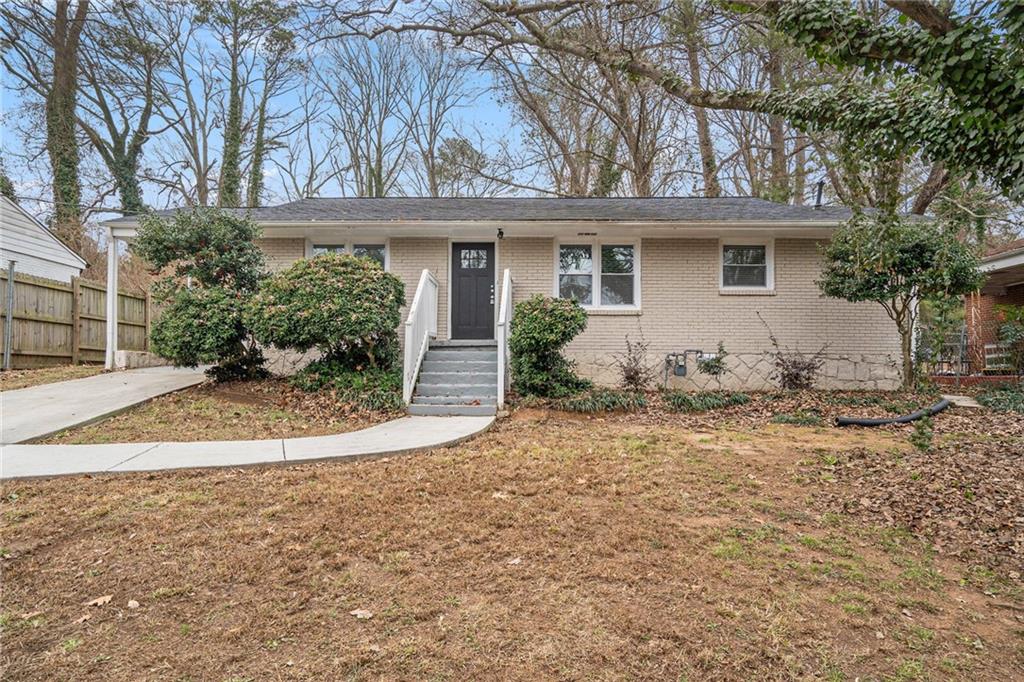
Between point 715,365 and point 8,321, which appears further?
point 8,321

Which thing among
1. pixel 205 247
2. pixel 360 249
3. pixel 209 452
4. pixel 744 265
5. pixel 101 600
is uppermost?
pixel 360 249

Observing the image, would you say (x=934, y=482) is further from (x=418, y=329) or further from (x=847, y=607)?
(x=418, y=329)

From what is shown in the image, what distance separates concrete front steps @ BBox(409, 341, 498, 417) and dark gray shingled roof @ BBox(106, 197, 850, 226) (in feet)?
7.76

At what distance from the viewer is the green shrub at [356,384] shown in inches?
298

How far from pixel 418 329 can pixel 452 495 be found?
4719 mm

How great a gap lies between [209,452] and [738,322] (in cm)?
886

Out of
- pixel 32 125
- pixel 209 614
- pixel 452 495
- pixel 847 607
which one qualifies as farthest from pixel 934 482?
pixel 32 125

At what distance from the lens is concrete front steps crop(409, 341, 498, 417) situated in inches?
301

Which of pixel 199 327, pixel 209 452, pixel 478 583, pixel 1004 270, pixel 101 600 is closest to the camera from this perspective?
pixel 101 600

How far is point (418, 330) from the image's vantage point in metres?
8.56

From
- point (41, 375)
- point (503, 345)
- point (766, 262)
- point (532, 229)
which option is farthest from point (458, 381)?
point (41, 375)

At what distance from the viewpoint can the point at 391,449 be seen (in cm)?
542

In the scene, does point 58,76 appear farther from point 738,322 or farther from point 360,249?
point 738,322

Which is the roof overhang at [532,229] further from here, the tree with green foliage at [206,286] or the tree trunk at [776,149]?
the tree trunk at [776,149]
